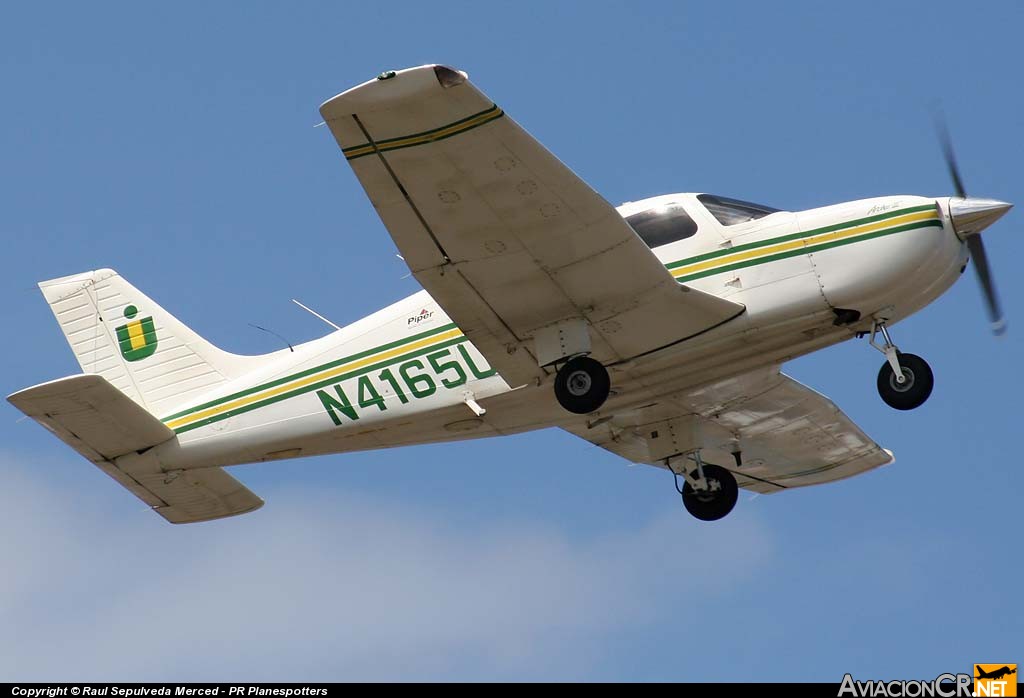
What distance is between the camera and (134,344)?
18391 mm

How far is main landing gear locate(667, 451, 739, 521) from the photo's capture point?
18.0 metres

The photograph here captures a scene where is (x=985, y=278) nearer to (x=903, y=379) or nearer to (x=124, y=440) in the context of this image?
(x=903, y=379)

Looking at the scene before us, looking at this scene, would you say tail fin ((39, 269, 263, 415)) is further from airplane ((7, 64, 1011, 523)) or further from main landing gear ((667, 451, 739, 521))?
main landing gear ((667, 451, 739, 521))

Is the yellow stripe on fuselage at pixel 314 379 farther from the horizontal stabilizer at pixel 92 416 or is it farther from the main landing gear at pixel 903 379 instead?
the main landing gear at pixel 903 379

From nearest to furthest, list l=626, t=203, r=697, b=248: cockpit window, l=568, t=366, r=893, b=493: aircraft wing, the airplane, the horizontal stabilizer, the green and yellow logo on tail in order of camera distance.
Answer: the airplane
l=626, t=203, r=697, b=248: cockpit window
the horizontal stabilizer
l=568, t=366, r=893, b=493: aircraft wing
the green and yellow logo on tail

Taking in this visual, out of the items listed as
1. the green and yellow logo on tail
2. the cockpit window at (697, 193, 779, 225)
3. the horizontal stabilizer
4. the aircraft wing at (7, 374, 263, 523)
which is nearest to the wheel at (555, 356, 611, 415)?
the cockpit window at (697, 193, 779, 225)

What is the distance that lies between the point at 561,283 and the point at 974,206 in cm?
388

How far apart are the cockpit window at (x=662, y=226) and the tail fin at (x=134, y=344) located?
15.6ft

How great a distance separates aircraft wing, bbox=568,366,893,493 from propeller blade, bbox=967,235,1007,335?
2298 mm

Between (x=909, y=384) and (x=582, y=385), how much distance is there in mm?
3048

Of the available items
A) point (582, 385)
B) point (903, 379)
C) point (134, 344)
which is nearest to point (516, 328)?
point (582, 385)

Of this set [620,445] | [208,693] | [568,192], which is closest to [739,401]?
[620,445]

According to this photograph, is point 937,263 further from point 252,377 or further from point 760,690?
point 252,377

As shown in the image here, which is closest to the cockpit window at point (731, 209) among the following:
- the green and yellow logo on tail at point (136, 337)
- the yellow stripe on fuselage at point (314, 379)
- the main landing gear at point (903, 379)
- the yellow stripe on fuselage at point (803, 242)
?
the yellow stripe on fuselage at point (803, 242)
